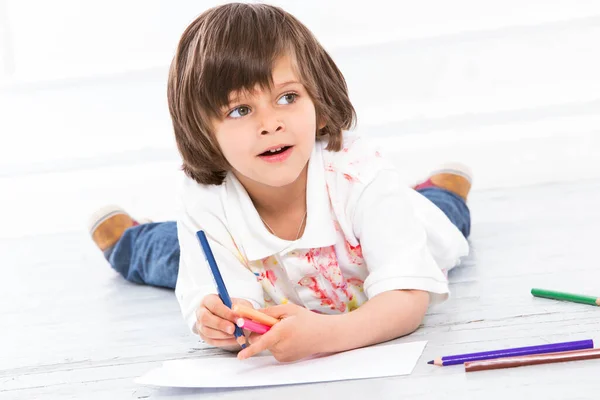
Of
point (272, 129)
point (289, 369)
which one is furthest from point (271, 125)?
point (289, 369)

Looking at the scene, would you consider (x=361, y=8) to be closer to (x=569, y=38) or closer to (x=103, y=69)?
(x=569, y=38)

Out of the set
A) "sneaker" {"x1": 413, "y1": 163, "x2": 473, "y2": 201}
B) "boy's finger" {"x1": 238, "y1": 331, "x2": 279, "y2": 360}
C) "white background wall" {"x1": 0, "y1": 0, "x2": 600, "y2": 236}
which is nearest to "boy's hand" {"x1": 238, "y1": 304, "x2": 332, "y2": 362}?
"boy's finger" {"x1": 238, "y1": 331, "x2": 279, "y2": 360}

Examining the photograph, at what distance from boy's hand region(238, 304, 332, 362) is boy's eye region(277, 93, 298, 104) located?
0.26 m

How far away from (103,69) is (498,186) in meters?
1.14

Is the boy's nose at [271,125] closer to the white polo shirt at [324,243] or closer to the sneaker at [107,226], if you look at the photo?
the white polo shirt at [324,243]

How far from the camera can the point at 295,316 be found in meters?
1.07

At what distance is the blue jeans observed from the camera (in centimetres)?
165

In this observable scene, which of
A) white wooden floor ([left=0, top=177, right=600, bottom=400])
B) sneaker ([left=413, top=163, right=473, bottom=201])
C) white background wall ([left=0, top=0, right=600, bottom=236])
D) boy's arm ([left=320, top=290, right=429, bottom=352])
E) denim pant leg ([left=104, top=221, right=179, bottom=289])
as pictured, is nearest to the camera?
white wooden floor ([left=0, top=177, right=600, bottom=400])

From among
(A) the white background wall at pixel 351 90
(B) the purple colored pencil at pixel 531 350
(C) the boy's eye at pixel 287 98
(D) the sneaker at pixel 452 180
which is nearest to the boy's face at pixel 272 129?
(C) the boy's eye at pixel 287 98

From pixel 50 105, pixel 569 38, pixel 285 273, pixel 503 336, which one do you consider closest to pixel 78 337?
pixel 285 273

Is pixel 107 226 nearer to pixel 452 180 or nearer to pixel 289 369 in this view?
pixel 452 180

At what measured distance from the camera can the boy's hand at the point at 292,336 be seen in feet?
3.43

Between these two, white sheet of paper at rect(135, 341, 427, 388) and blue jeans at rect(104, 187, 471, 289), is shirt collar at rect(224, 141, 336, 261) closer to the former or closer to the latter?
white sheet of paper at rect(135, 341, 427, 388)

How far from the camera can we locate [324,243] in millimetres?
1223
